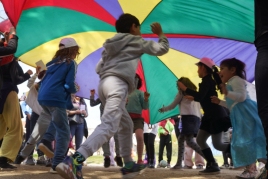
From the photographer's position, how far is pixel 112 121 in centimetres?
323

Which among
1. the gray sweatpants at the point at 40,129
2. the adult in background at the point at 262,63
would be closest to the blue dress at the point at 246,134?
the adult in background at the point at 262,63

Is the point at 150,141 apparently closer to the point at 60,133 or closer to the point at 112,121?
the point at 60,133

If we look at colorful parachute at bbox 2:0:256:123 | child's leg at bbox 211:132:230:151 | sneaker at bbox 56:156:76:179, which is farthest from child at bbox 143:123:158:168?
sneaker at bbox 56:156:76:179

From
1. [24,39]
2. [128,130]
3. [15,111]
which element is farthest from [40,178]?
[24,39]

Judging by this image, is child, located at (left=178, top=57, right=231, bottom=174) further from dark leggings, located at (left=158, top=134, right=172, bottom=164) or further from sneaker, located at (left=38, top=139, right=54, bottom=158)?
dark leggings, located at (left=158, top=134, right=172, bottom=164)

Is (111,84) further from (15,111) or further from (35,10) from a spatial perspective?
(35,10)

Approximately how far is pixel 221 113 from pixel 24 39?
314 cm

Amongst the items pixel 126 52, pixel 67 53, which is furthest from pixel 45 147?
pixel 126 52

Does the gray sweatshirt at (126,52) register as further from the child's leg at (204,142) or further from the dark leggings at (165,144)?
the dark leggings at (165,144)

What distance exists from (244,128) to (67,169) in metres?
2.15

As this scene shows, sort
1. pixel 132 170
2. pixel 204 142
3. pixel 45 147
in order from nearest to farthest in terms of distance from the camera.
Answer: pixel 132 170 → pixel 45 147 → pixel 204 142

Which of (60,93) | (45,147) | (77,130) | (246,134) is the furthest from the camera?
(77,130)

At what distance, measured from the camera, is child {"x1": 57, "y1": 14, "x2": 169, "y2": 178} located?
126 inches

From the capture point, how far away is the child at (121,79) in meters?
3.20
